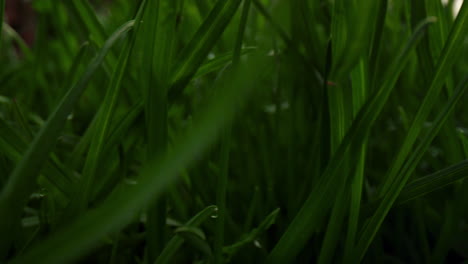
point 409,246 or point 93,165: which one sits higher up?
point 93,165

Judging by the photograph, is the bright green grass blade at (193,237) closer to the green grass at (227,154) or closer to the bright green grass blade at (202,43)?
the green grass at (227,154)

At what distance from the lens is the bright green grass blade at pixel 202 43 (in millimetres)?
316

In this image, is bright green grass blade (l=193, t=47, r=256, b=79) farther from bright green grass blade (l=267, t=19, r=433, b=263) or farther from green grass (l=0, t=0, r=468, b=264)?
bright green grass blade (l=267, t=19, r=433, b=263)

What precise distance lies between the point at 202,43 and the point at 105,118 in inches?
3.5

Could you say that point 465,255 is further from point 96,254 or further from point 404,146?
point 96,254

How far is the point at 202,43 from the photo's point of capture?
33cm

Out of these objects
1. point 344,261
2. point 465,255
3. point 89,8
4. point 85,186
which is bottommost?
point 465,255

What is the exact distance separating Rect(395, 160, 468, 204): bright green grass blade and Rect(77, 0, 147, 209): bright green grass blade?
8.5 inches

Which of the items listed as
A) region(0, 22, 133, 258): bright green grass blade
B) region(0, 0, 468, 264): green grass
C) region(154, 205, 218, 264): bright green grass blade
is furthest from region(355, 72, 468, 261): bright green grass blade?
→ region(0, 22, 133, 258): bright green grass blade

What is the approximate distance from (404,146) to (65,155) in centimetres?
37

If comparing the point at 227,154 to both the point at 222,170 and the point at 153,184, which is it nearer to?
the point at 222,170

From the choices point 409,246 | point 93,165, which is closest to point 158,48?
point 93,165

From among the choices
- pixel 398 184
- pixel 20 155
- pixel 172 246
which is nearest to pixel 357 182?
pixel 398 184

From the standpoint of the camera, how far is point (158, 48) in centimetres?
31
